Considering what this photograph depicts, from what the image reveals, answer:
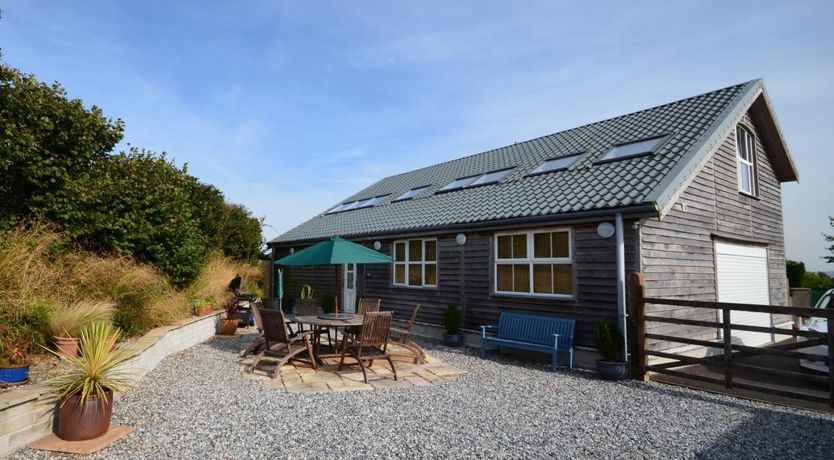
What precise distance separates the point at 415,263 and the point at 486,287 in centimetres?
260

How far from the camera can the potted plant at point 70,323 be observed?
5.65 metres

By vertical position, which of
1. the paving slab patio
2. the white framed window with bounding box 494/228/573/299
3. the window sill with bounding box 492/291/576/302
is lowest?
the paving slab patio

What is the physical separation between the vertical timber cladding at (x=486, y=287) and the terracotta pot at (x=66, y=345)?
713 cm

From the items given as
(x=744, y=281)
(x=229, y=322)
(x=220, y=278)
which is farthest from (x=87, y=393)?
(x=744, y=281)

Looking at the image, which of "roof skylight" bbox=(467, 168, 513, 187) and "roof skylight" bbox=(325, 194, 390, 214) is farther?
"roof skylight" bbox=(325, 194, 390, 214)

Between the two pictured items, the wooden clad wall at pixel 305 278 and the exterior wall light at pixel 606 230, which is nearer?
the exterior wall light at pixel 606 230

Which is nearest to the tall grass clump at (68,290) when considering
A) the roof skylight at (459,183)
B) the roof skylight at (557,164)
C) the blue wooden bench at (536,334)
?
the blue wooden bench at (536,334)

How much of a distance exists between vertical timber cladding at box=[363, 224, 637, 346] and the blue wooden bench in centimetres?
28

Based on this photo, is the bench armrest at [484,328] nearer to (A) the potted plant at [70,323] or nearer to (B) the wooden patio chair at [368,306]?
(B) the wooden patio chair at [368,306]

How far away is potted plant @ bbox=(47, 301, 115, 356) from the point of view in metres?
5.65

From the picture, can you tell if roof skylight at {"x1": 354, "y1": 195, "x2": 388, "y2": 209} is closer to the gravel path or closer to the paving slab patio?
the paving slab patio

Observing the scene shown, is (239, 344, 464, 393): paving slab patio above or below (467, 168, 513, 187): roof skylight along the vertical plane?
below

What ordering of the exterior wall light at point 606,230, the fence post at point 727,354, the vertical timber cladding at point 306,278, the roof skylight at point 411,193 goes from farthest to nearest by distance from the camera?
the vertical timber cladding at point 306,278 → the roof skylight at point 411,193 → the exterior wall light at point 606,230 → the fence post at point 727,354

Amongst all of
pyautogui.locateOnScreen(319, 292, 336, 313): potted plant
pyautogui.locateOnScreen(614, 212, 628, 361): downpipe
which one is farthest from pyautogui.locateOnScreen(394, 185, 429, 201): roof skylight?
pyautogui.locateOnScreen(614, 212, 628, 361): downpipe
